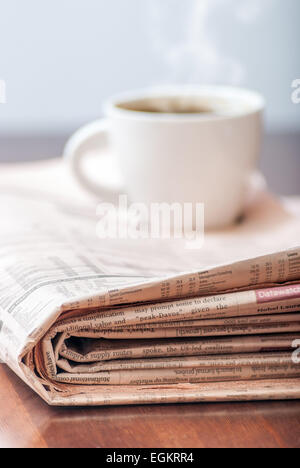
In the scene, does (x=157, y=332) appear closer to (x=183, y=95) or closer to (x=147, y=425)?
(x=147, y=425)

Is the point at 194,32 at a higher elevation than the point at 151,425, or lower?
higher

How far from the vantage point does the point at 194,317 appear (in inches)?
13.7

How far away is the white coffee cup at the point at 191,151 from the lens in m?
0.53

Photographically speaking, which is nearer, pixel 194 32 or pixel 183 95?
pixel 183 95

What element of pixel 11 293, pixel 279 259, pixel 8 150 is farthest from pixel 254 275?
pixel 8 150

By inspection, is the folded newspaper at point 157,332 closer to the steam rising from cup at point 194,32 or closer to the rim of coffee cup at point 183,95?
the rim of coffee cup at point 183,95

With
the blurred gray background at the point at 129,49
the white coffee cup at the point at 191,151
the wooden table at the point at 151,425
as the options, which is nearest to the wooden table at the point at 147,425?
the wooden table at the point at 151,425

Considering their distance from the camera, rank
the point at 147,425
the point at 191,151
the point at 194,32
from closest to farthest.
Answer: the point at 147,425 → the point at 191,151 → the point at 194,32

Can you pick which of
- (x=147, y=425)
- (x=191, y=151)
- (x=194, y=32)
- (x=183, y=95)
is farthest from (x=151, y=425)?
(x=194, y=32)

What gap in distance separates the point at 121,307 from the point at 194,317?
0.04m

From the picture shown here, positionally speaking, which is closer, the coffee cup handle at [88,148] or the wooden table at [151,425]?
the wooden table at [151,425]

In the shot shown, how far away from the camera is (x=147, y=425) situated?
322 mm

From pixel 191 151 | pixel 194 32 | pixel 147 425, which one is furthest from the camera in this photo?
pixel 194 32

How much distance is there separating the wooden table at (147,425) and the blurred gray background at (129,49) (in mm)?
924
